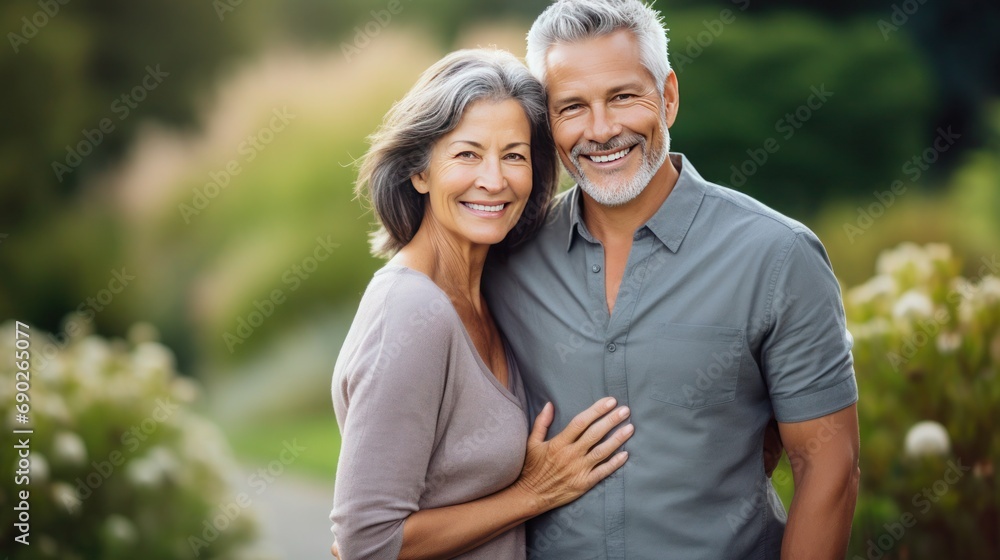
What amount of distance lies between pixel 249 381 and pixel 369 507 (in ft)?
8.13

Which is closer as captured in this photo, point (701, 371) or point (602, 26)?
point (701, 371)

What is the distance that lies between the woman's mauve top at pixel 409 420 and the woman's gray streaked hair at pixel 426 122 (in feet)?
0.73

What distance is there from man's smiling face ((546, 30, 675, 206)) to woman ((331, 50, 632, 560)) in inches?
3.3

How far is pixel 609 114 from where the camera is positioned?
205 cm

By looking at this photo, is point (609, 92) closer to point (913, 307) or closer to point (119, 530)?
point (913, 307)

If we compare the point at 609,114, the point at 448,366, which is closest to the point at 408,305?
the point at 448,366

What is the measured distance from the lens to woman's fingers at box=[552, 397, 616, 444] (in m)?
1.97

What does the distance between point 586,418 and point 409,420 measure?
41 centimetres

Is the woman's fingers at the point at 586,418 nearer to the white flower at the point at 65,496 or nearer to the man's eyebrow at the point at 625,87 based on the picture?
the man's eyebrow at the point at 625,87

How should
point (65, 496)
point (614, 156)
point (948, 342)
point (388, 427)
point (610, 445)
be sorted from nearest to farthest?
1. point (388, 427)
2. point (610, 445)
3. point (614, 156)
4. point (65, 496)
5. point (948, 342)

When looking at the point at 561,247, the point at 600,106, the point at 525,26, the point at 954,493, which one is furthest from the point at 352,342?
the point at 525,26

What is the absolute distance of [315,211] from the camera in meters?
4.15

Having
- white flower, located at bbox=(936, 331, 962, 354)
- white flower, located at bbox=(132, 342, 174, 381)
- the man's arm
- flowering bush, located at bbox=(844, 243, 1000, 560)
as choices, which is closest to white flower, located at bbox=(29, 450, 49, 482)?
white flower, located at bbox=(132, 342, 174, 381)

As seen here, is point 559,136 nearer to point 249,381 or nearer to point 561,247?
point 561,247
